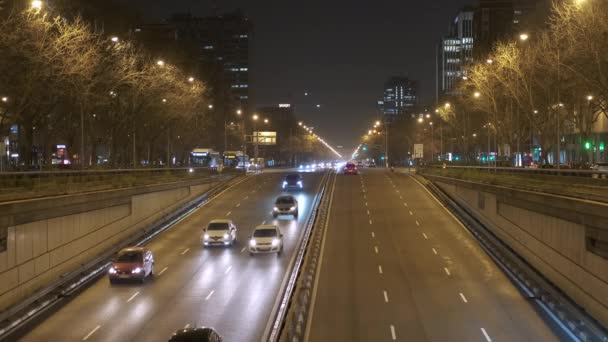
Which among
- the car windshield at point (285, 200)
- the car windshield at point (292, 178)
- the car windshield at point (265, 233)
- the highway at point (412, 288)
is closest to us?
the highway at point (412, 288)

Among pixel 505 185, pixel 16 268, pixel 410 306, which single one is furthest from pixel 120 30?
pixel 410 306

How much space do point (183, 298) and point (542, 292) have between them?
47.3 feet

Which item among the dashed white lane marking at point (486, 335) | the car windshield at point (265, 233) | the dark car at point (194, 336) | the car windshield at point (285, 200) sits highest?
the car windshield at point (285, 200)

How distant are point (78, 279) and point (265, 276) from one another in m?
8.22

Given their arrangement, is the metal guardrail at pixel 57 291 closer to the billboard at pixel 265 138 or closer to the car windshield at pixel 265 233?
the car windshield at pixel 265 233

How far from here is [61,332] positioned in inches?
942

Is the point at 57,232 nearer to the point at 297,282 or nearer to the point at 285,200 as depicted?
the point at 297,282

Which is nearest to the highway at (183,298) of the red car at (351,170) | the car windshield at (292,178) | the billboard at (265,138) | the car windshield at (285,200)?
the car windshield at (285,200)

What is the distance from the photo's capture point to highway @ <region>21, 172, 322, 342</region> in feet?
77.9

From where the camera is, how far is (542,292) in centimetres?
2978

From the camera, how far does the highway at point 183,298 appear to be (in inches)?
935

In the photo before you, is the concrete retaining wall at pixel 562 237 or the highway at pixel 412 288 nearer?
the highway at pixel 412 288

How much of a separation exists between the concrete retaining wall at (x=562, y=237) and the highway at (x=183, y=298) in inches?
453

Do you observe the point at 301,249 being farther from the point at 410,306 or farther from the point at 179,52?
the point at 179,52
